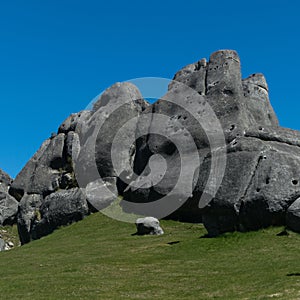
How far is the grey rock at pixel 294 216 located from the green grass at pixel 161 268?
0.63 metres

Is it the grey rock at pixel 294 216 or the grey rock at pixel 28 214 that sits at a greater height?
the grey rock at pixel 28 214

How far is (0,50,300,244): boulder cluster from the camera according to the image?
129ft

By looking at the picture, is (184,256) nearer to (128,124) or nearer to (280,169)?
(280,169)

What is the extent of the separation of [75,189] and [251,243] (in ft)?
117

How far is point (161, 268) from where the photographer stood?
1225 inches

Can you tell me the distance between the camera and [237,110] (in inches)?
2194

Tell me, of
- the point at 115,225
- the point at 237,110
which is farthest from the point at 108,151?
the point at 237,110

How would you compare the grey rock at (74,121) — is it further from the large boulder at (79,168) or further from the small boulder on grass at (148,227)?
the small boulder on grass at (148,227)

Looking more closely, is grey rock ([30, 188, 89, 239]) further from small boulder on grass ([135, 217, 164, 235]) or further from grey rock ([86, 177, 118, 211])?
small boulder on grass ([135, 217, 164, 235])

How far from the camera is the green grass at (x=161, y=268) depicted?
2384 cm

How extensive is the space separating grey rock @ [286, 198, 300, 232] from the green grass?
63 cm

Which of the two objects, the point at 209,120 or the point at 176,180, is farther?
the point at 209,120

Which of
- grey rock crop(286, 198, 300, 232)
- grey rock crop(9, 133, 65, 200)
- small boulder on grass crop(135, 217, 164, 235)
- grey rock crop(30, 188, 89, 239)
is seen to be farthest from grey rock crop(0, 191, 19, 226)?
grey rock crop(286, 198, 300, 232)

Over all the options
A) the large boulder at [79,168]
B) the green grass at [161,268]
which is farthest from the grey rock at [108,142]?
the green grass at [161,268]
